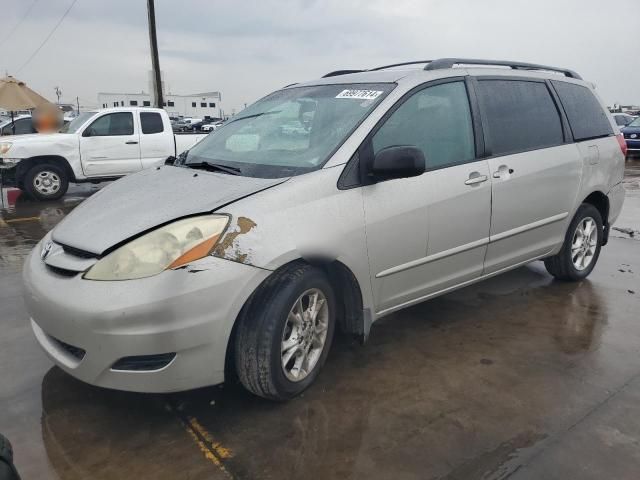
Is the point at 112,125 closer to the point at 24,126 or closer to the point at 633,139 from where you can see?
the point at 24,126

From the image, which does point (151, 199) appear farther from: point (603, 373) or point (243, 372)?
point (603, 373)

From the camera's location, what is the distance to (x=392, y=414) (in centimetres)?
270

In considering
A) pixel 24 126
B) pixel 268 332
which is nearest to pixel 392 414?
pixel 268 332

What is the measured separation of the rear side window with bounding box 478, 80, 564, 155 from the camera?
12.1 ft

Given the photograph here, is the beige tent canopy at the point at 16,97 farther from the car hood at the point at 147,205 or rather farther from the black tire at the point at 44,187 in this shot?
the car hood at the point at 147,205

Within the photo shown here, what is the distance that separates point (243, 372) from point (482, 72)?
264cm

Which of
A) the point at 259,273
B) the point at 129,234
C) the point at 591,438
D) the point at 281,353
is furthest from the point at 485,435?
the point at 129,234

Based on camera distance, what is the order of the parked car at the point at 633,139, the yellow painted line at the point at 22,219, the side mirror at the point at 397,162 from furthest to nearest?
1. the parked car at the point at 633,139
2. the yellow painted line at the point at 22,219
3. the side mirror at the point at 397,162

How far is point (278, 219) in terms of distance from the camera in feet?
8.45

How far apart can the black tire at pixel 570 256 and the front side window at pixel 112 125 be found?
8.17 metres

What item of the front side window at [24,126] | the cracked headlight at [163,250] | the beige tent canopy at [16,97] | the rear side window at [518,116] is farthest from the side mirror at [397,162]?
the front side window at [24,126]

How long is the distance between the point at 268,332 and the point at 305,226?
0.54m

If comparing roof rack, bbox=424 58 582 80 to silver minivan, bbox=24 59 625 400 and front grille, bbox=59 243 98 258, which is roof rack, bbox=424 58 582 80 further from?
front grille, bbox=59 243 98 258

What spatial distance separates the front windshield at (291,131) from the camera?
2.99 meters
